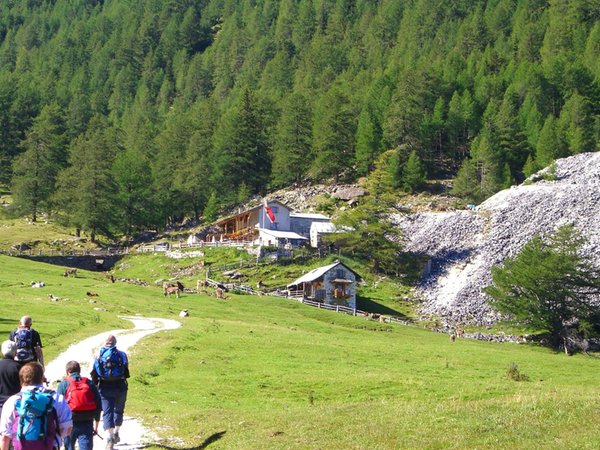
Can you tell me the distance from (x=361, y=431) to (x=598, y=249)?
6801 cm

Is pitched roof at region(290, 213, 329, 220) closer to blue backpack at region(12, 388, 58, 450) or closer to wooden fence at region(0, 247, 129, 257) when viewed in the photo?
wooden fence at region(0, 247, 129, 257)

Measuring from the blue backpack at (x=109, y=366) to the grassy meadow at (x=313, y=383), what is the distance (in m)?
2.30

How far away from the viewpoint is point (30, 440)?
1077 cm

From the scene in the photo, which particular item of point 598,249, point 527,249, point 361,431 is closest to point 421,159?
point 598,249

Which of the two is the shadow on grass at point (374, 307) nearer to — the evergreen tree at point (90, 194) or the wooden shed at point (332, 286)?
the wooden shed at point (332, 286)

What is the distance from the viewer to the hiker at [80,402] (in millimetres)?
13992

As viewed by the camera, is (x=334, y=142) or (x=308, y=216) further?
(x=334, y=142)

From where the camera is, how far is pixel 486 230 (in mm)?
88438

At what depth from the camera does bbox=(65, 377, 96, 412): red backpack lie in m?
14.0

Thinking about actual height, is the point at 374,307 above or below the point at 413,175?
below

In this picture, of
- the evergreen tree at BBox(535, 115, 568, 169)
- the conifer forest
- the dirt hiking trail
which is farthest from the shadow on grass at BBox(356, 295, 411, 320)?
the evergreen tree at BBox(535, 115, 568, 169)

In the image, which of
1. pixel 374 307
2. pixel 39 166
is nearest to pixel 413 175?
pixel 374 307

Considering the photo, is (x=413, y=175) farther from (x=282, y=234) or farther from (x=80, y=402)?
(x=80, y=402)

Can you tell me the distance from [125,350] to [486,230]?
64930 mm
